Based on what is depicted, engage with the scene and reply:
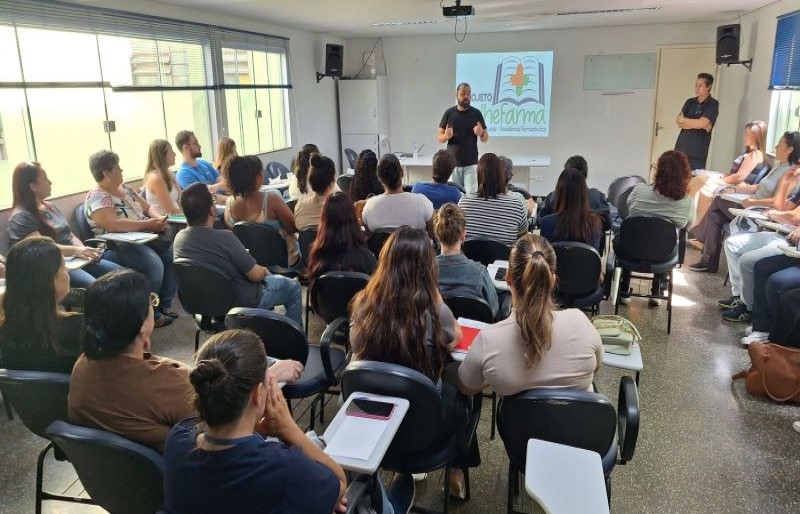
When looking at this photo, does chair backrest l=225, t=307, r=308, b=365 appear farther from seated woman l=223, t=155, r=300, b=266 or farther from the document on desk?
seated woman l=223, t=155, r=300, b=266

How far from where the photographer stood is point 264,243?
388cm

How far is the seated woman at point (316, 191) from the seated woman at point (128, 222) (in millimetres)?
1039

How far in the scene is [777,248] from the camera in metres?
3.75

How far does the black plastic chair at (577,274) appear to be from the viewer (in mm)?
3465

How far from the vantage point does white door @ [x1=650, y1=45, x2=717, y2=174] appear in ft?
27.1

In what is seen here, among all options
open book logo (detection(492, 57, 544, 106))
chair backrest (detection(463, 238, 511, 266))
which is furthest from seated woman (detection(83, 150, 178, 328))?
open book logo (detection(492, 57, 544, 106))

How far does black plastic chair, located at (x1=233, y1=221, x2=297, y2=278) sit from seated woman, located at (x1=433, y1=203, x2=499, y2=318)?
62.4 inches

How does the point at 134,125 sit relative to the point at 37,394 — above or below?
above

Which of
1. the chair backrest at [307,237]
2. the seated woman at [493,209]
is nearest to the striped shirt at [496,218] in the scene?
the seated woman at [493,209]

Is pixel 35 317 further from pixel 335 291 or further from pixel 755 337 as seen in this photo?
pixel 755 337

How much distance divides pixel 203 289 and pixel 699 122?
6.27m

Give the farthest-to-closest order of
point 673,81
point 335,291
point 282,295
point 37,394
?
point 673,81 < point 282,295 < point 335,291 < point 37,394

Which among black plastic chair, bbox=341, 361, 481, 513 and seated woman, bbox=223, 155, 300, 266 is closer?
black plastic chair, bbox=341, 361, 481, 513

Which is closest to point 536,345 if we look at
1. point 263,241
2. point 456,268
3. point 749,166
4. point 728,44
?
point 456,268
